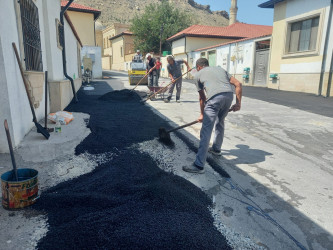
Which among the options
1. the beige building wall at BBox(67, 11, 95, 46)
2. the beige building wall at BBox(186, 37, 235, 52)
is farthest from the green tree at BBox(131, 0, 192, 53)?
the beige building wall at BBox(67, 11, 95, 46)

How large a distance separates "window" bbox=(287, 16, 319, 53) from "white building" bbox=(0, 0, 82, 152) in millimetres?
11673

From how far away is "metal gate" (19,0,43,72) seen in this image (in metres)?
4.26

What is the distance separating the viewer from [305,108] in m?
8.11

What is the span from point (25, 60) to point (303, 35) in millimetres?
13198

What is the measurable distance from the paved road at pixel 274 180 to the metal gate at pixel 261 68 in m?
10.1

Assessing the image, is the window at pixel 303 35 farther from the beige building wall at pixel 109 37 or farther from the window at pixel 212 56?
the beige building wall at pixel 109 37

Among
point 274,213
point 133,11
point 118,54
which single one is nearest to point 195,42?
point 118,54

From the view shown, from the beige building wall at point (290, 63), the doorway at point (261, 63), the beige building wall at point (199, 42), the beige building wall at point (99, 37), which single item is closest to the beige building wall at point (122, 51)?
the beige building wall at point (99, 37)

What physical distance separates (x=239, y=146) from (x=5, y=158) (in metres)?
3.71

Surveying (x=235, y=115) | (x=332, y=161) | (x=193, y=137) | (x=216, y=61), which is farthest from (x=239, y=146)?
(x=216, y=61)

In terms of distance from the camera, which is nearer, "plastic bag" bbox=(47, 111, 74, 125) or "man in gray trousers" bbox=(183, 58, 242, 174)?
"man in gray trousers" bbox=(183, 58, 242, 174)

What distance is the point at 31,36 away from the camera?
15.4 ft

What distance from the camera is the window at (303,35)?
11.8 m

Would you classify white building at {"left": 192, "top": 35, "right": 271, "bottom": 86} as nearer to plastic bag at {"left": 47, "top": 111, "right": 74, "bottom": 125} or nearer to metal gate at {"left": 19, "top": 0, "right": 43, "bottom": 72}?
plastic bag at {"left": 47, "top": 111, "right": 74, "bottom": 125}
